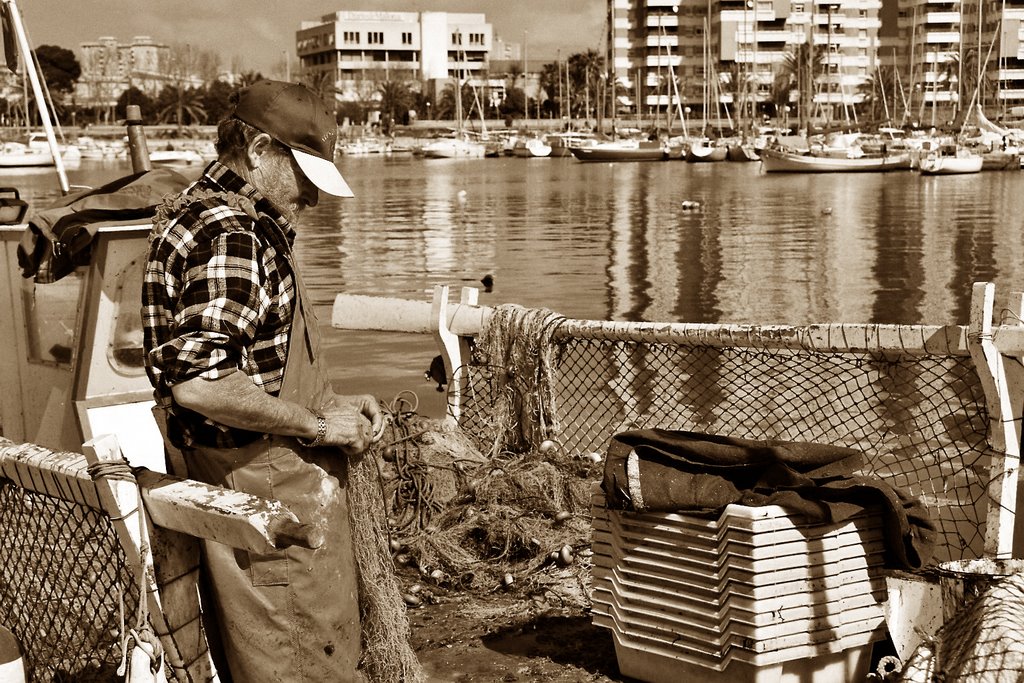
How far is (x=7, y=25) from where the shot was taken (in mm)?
7234

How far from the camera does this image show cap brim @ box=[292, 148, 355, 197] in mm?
3334

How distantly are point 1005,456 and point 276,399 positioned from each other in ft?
7.52

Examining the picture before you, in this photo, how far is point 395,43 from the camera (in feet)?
635

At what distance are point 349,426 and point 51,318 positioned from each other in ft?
10.4

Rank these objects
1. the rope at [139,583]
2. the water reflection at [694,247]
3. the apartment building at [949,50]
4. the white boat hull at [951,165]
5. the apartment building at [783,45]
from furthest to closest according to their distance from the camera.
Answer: the apartment building at [783,45], the apartment building at [949,50], the white boat hull at [951,165], the water reflection at [694,247], the rope at [139,583]

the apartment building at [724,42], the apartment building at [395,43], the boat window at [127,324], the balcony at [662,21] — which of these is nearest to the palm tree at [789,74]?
the apartment building at [724,42]

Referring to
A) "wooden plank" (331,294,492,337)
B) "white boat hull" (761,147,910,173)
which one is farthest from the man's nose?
"white boat hull" (761,147,910,173)

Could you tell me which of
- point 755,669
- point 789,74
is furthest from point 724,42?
point 755,669

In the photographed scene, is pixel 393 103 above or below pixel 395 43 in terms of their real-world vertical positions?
below

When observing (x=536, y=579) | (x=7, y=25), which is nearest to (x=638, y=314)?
(x=7, y=25)

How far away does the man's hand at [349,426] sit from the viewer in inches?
135

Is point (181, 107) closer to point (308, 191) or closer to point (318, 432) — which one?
point (308, 191)

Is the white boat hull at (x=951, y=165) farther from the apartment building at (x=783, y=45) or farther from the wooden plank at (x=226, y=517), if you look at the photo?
the apartment building at (x=783, y=45)

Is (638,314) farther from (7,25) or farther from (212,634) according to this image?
(212,634)
